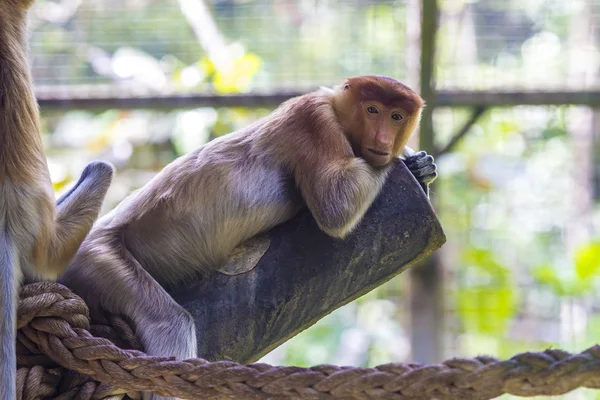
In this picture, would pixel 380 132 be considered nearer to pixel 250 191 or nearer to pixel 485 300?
pixel 250 191

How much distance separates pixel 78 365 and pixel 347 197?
107 centimetres

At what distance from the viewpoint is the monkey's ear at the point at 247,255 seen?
8.43 ft

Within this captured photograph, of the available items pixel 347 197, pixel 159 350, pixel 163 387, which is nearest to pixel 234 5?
pixel 347 197

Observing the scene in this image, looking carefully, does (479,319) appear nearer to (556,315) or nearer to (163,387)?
(556,315)

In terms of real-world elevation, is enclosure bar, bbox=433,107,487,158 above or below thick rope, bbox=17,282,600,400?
above

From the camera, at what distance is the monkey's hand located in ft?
9.25

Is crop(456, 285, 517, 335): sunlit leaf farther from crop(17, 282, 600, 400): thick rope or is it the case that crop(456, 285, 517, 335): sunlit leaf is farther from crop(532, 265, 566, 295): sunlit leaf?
crop(17, 282, 600, 400): thick rope

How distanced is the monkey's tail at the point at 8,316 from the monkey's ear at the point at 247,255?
0.68 metres

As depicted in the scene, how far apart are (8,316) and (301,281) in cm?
89

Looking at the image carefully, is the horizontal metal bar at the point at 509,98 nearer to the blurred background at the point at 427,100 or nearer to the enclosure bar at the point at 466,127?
the blurred background at the point at 427,100

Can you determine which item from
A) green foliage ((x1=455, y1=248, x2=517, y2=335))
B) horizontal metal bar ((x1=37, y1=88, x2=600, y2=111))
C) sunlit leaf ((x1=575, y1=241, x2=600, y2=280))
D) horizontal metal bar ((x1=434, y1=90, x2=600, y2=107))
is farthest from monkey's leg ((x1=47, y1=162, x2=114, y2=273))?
sunlit leaf ((x1=575, y1=241, x2=600, y2=280))

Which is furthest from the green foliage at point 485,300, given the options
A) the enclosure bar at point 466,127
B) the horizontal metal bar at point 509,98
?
the horizontal metal bar at point 509,98

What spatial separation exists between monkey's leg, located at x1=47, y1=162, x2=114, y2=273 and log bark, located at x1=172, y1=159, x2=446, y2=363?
0.39 m

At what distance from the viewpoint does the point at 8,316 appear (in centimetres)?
203
